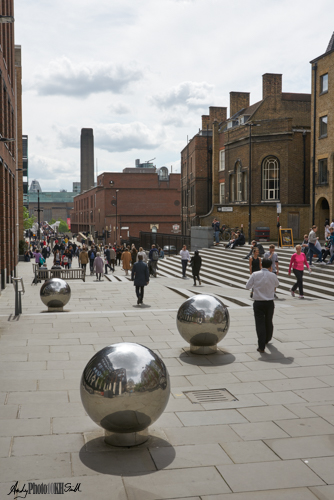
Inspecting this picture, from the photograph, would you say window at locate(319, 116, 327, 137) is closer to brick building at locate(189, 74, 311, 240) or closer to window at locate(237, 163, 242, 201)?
brick building at locate(189, 74, 311, 240)

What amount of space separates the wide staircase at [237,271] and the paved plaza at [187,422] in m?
7.79

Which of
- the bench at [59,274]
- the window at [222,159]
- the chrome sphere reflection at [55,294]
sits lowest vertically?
the bench at [59,274]

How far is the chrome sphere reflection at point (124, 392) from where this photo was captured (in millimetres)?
4738

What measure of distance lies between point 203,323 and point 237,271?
16779 millimetres

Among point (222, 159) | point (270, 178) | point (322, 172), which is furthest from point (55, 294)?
point (222, 159)

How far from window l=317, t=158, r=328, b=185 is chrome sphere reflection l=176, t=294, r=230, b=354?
26269 millimetres

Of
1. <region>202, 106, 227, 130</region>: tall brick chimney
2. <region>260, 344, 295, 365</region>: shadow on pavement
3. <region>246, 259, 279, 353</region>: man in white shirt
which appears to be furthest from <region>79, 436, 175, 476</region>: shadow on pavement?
<region>202, 106, 227, 130</region>: tall brick chimney

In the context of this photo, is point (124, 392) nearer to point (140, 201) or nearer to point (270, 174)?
point (270, 174)

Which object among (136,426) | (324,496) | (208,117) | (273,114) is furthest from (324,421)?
(208,117)

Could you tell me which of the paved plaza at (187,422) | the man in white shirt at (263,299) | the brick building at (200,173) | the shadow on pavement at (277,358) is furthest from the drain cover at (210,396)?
the brick building at (200,173)

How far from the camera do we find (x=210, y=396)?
648cm

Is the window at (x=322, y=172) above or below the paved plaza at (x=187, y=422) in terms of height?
above

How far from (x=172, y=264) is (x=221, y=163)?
62.8 ft

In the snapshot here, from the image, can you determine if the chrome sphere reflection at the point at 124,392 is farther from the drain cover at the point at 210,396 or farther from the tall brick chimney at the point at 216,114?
the tall brick chimney at the point at 216,114
